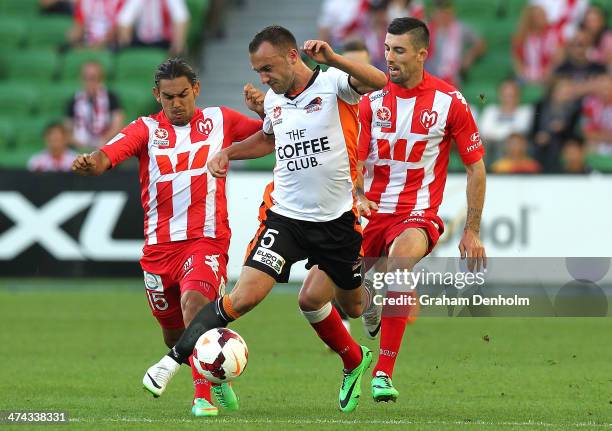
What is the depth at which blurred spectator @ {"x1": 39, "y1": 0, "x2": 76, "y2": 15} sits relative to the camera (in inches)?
811

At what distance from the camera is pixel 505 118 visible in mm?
17141

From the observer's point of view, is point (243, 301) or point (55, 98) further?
point (55, 98)

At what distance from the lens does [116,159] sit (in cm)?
818

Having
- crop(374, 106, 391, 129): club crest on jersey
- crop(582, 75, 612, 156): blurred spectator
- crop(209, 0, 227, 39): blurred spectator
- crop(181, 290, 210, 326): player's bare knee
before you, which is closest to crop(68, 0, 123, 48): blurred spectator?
crop(209, 0, 227, 39): blurred spectator

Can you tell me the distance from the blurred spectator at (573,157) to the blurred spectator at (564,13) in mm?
2515

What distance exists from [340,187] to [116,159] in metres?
1.38

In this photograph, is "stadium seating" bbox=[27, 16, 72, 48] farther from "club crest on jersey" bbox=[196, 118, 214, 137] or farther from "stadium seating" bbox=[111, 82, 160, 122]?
"club crest on jersey" bbox=[196, 118, 214, 137]

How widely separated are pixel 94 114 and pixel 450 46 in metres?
4.86

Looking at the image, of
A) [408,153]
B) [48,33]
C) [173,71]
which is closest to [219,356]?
[173,71]

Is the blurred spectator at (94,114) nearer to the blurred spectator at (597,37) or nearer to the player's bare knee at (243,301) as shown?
the blurred spectator at (597,37)

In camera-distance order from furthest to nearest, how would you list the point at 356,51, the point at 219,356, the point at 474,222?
the point at 356,51 → the point at 474,222 → the point at 219,356

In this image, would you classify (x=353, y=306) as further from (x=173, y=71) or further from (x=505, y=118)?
(x=505, y=118)

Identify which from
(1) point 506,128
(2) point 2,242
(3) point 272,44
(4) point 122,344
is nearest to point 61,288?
(2) point 2,242

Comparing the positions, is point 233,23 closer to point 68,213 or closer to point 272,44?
point 68,213
